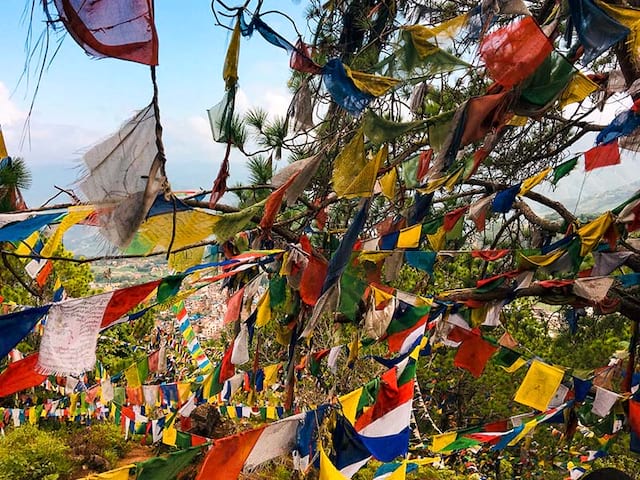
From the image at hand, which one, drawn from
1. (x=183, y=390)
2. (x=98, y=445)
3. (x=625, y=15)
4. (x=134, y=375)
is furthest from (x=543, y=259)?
(x=98, y=445)

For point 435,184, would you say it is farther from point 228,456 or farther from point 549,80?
point 228,456

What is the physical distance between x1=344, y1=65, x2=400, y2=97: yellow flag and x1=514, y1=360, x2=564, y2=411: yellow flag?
2.45m

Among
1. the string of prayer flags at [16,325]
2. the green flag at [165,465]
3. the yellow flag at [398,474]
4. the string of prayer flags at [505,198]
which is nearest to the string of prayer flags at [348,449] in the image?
the yellow flag at [398,474]

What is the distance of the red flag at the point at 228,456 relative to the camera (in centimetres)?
200

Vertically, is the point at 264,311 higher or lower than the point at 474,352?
higher

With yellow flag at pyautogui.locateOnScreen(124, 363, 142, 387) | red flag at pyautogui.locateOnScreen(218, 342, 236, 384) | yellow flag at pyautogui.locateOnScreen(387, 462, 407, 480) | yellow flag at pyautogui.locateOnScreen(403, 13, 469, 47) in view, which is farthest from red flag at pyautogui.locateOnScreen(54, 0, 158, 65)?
yellow flag at pyautogui.locateOnScreen(124, 363, 142, 387)

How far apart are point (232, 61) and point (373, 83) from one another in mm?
614

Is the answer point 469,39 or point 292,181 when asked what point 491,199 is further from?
point 292,181

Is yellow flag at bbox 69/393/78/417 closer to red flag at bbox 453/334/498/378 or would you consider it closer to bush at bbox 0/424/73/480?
bush at bbox 0/424/73/480

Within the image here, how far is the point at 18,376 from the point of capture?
2223mm

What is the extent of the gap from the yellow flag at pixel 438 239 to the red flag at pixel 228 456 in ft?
8.53

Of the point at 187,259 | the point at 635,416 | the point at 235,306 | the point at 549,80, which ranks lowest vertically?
the point at 635,416

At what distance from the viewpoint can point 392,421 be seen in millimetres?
2742

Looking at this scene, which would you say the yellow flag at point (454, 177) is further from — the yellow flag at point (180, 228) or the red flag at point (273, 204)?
the yellow flag at point (180, 228)
